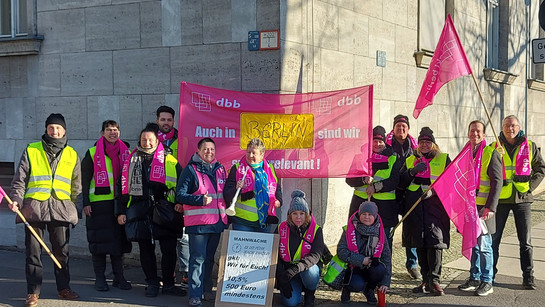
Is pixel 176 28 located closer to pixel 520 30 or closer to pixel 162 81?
pixel 162 81

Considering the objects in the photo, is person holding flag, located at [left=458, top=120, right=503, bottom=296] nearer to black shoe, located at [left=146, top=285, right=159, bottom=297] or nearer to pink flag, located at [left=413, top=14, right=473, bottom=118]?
pink flag, located at [left=413, top=14, right=473, bottom=118]

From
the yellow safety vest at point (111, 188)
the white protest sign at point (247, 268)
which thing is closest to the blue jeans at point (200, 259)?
the white protest sign at point (247, 268)

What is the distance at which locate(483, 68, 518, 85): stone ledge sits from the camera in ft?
39.7

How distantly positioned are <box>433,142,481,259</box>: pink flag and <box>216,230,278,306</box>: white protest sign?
180 centimetres

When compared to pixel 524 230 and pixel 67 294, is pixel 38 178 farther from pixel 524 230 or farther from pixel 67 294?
pixel 524 230

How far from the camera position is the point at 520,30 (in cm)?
1384

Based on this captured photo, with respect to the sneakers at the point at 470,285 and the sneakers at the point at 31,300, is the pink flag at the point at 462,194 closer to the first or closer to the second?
the sneakers at the point at 470,285

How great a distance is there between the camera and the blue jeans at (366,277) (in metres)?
5.95

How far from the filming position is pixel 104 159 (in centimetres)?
645

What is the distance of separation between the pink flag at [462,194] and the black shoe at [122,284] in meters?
3.38

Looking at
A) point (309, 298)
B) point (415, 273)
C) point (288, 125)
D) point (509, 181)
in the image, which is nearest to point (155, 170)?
point (288, 125)

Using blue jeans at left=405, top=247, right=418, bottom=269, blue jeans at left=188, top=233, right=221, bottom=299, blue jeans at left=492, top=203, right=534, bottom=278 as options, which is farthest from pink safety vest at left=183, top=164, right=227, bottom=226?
blue jeans at left=492, top=203, right=534, bottom=278

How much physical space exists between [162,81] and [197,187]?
218 cm

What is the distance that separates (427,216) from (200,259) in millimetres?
2394
